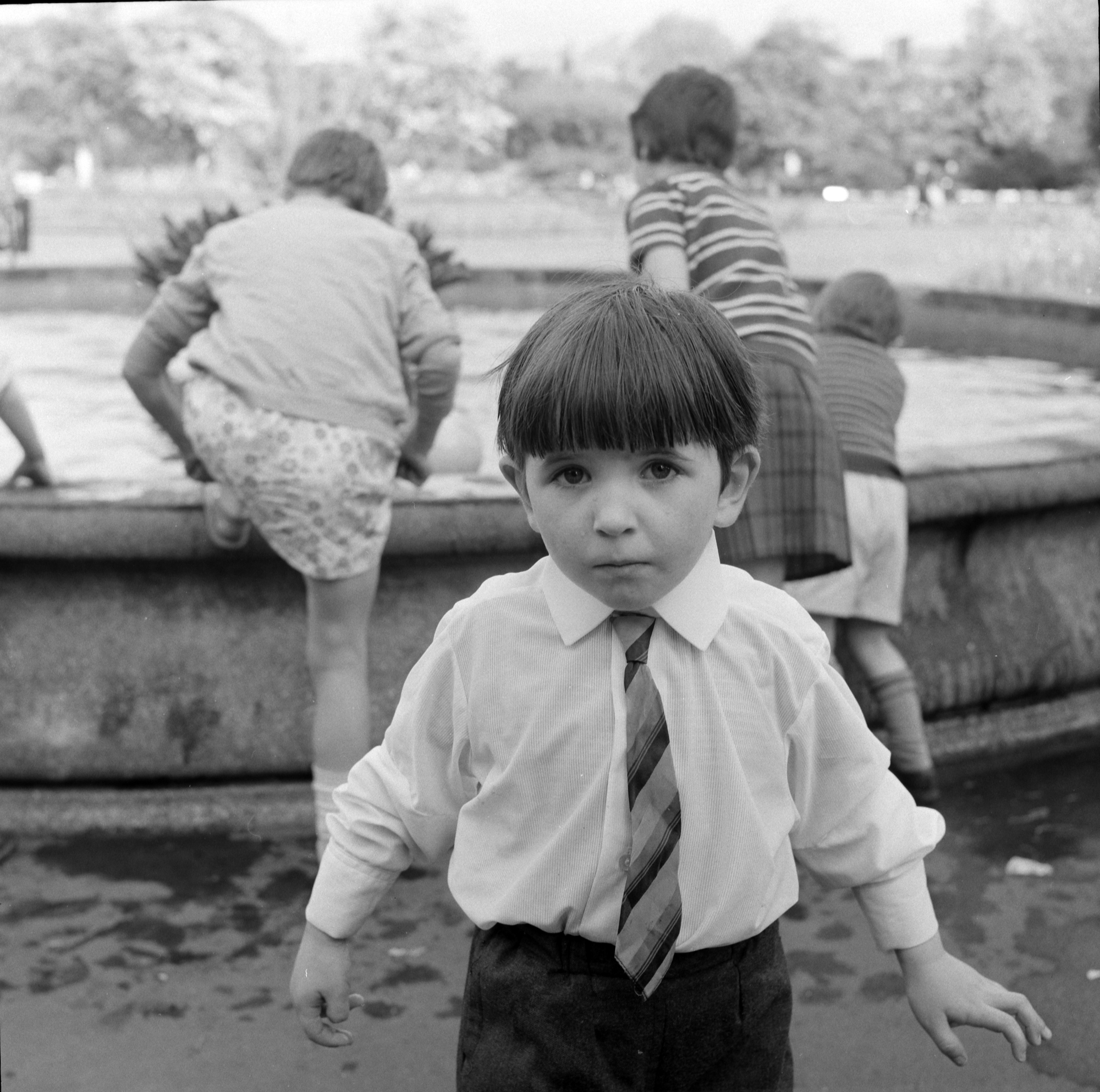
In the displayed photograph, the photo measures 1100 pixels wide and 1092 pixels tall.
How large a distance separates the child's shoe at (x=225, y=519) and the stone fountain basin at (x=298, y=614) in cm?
5

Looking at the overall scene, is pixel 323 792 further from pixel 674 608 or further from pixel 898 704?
pixel 674 608

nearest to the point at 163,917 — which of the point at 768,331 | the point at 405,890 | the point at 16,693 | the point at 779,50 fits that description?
the point at 405,890

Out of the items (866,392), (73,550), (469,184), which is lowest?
(469,184)

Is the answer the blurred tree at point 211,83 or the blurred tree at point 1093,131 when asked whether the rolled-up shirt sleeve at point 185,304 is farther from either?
the blurred tree at point 211,83

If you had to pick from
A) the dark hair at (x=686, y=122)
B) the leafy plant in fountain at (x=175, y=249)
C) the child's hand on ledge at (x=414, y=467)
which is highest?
the dark hair at (x=686, y=122)

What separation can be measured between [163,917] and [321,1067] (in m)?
0.69

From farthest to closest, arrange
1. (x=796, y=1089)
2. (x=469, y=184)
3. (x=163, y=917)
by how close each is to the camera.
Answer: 1. (x=469, y=184)
2. (x=163, y=917)
3. (x=796, y=1089)

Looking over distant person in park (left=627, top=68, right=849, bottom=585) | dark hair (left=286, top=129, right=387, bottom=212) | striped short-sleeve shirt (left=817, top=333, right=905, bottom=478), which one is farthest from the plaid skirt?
dark hair (left=286, top=129, right=387, bottom=212)

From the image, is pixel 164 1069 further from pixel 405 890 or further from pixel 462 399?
pixel 462 399

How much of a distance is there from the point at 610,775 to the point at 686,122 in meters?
2.02

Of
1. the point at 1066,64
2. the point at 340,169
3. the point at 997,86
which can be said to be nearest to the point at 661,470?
the point at 340,169

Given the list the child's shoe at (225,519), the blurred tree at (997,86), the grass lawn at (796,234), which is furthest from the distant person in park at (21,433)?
the blurred tree at (997,86)

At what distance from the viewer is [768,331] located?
320 cm

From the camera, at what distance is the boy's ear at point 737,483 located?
1.68 m
